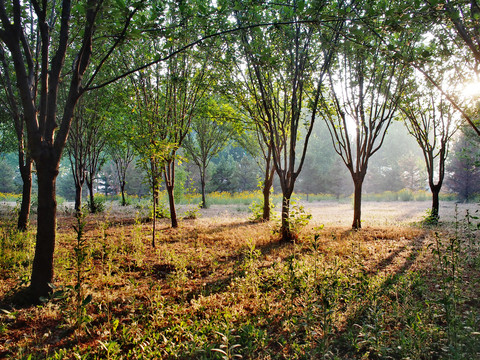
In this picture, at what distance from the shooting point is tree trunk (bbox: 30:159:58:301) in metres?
2.95

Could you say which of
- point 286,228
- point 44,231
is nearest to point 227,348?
point 44,231

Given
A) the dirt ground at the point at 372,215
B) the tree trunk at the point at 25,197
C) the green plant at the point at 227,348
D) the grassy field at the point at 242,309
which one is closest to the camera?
the green plant at the point at 227,348

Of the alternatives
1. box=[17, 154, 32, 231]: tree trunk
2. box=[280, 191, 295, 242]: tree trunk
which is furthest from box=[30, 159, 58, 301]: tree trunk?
box=[17, 154, 32, 231]: tree trunk

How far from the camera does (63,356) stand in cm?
201

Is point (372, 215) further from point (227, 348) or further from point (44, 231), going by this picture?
point (44, 231)

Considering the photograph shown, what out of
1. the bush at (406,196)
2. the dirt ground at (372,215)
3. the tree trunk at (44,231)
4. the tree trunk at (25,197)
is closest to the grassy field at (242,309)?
the tree trunk at (44,231)

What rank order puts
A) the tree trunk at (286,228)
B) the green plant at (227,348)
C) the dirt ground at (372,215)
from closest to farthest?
the green plant at (227,348) < the tree trunk at (286,228) < the dirt ground at (372,215)

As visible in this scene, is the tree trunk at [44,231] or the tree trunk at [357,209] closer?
the tree trunk at [44,231]

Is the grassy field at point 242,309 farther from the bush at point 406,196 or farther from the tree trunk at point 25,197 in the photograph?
the bush at point 406,196

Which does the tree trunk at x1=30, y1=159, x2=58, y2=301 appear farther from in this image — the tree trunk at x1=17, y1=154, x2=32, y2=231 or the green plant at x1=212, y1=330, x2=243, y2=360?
the tree trunk at x1=17, y1=154, x2=32, y2=231

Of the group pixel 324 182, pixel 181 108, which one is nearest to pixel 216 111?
pixel 181 108

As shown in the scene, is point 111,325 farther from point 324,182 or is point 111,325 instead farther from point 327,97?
point 324,182

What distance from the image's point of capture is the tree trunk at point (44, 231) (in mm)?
2947

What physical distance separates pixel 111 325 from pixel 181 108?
6.56 meters
